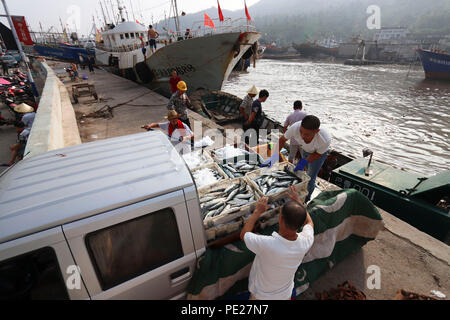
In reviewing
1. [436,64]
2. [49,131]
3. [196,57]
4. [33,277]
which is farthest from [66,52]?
[436,64]

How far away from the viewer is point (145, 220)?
2174 mm

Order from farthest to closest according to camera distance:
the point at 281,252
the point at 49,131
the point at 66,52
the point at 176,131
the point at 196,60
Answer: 1. the point at 66,52
2. the point at 196,60
3. the point at 49,131
4. the point at 176,131
5. the point at 281,252

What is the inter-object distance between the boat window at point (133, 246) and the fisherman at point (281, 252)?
883mm

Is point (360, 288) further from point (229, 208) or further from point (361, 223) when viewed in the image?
point (229, 208)

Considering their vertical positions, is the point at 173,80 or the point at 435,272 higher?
the point at 173,80

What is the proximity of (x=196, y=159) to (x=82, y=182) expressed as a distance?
2.24 meters

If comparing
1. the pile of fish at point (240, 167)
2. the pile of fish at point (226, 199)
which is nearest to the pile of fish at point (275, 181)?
the pile of fish at point (226, 199)

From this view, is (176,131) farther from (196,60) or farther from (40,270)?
(196,60)

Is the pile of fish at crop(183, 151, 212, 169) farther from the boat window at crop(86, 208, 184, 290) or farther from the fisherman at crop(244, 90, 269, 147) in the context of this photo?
the fisherman at crop(244, 90, 269, 147)

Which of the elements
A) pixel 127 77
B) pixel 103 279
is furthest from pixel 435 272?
pixel 127 77

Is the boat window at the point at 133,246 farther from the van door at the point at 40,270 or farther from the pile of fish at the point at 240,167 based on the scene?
the pile of fish at the point at 240,167

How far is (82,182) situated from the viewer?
7.43ft

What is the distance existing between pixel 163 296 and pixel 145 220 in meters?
1.14

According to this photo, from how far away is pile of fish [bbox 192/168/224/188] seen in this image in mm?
3595
